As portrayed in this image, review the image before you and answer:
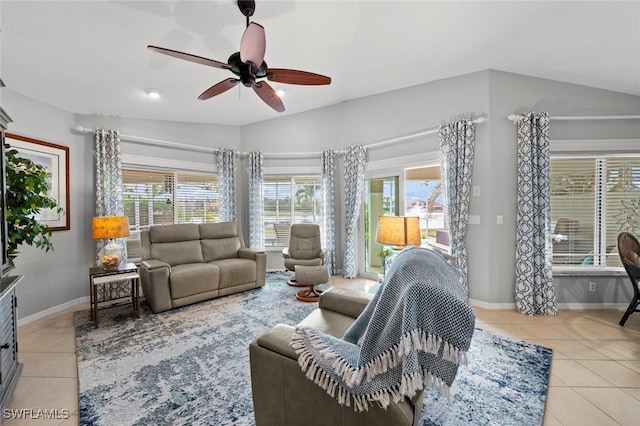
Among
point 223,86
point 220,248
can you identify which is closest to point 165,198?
point 220,248

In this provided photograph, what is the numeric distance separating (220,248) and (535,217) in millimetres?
4221

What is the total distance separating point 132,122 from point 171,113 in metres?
0.61

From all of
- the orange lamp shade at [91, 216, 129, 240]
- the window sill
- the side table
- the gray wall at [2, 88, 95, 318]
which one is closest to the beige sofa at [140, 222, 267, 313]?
the side table

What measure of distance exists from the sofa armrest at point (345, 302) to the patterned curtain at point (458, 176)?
1.91 meters

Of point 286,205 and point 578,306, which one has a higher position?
point 286,205

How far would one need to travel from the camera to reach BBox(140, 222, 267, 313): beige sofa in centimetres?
331

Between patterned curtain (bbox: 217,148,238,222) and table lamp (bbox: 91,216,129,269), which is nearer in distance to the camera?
table lamp (bbox: 91,216,129,269)

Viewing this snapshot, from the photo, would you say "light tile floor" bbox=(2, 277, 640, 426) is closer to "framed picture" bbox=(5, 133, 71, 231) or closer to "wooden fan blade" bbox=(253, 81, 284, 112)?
"framed picture" bbox=(5, 133, 71, 231)

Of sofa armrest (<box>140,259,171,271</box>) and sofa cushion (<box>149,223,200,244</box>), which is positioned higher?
sofa cushion (<box>149,223,200,244</box>)

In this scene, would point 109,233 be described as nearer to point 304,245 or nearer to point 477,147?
point 304,245

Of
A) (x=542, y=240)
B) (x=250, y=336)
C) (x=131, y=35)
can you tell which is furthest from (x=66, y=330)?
(x=542, y=240)

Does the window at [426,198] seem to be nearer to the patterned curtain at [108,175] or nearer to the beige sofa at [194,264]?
the beige sofa at [194,264]

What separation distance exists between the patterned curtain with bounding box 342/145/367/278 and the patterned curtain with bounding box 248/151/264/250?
159 cm

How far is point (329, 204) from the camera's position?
16.0 feet
